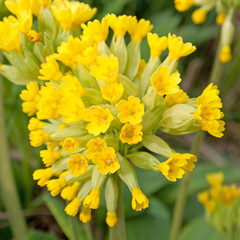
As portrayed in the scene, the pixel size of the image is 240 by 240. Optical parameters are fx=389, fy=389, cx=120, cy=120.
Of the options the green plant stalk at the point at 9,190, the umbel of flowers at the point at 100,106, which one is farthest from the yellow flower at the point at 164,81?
the green plant stalk at the point at 9,190

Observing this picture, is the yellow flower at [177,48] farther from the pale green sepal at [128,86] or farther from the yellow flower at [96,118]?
the yellow flower at [96,118]

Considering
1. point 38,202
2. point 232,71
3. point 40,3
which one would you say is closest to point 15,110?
point 38,202

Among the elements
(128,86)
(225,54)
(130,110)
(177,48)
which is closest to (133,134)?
(130,110)

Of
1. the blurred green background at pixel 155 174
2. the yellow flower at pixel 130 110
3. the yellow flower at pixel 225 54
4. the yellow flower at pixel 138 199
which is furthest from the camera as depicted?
the blurred green background at pixel 155 174

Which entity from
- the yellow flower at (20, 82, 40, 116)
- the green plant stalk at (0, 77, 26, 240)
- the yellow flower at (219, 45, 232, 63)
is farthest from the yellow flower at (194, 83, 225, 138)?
the green plant stalk at (0, 77, 26, 240)

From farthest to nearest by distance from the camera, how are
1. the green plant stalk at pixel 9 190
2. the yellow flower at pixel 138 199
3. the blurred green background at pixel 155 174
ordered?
the blurred green background at pixel 155 174 < the green plant stalk at pixel 9 190 < the yellow flower at pixel 138 199

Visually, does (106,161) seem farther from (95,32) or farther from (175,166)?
(95,32)
